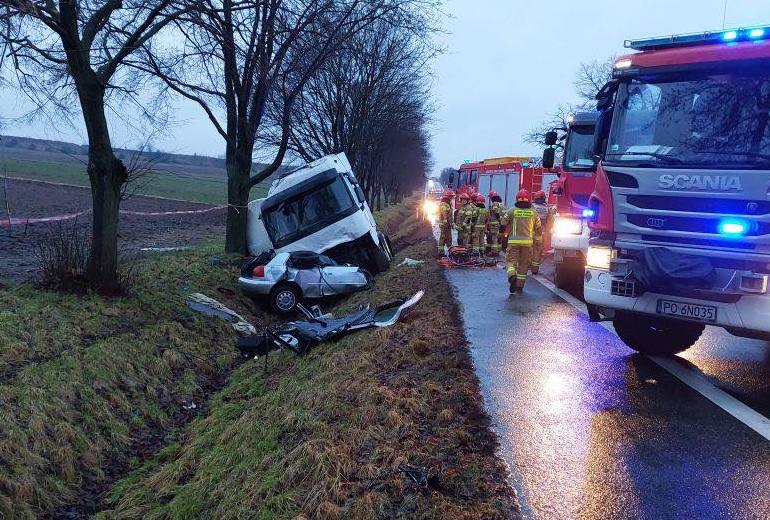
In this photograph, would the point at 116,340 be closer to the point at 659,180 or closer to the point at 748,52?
the point at 659,180

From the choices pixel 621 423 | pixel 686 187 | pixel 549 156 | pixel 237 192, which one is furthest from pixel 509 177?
pixel 621 423

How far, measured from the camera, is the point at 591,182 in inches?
403

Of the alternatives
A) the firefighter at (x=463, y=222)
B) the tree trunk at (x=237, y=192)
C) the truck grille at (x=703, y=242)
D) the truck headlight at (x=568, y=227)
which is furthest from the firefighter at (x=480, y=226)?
the truck grille at (x=703, y=242)

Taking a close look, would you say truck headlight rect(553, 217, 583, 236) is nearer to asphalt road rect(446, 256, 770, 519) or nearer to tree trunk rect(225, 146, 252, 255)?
asphalt road rect(446, 256, 770, 519)

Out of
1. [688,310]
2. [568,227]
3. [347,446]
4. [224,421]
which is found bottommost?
[224,421]

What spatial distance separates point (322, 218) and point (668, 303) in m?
9.41

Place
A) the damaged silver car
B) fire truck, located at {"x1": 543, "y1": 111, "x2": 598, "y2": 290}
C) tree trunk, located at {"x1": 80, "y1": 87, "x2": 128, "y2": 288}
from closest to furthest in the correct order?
tree trunk, located at {"x1": 80, "y1": 87, "x2": 128, "y2": 288} → fire truck, located at {"x1": 543, "y1": 111, "x2": 598, "y2": 290} → the damaged silver car

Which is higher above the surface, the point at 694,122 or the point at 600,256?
the point at 694,122

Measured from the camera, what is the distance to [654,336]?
233 inches

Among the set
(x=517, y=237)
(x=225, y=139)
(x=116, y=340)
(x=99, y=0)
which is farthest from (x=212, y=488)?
(x=225, y=139)

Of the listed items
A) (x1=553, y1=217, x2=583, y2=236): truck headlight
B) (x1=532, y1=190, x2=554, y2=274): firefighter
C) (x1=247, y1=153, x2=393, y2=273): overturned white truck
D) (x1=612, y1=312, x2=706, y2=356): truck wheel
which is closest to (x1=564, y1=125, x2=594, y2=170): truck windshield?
(x1=532, y1=190, x2=554, y2=274): firefighter

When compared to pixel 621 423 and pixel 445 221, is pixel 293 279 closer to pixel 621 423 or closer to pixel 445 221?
pixel 445 221

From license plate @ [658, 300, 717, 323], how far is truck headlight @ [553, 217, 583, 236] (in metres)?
4.86

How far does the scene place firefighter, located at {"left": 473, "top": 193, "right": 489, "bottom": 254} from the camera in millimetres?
13359
